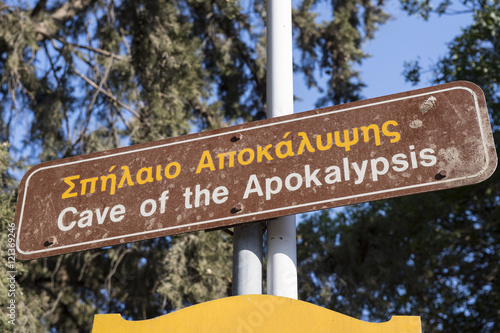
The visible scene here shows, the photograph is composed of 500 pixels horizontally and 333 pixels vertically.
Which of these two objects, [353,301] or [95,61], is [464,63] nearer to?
[353,301]

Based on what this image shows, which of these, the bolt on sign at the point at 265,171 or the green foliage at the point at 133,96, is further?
the green foliage at the point at 133,96

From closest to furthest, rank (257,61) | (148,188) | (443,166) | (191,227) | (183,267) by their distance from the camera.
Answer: (443,166) → (191,227) → (148,188) → (183,267) → (257,61)

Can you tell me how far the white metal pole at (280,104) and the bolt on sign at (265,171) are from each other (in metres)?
0.13

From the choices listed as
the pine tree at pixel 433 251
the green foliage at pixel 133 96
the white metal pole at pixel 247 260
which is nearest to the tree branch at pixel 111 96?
the green foliage at pixel 133 96

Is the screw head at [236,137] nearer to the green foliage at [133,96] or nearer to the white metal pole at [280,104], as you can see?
the white metal pole at [280,104]

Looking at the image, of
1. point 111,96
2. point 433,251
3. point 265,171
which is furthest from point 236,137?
point 433,251

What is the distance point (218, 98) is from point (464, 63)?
14.0ft

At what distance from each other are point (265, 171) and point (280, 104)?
375mm

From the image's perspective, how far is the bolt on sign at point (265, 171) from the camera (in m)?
2.08

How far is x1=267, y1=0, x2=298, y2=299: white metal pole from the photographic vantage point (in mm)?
2137

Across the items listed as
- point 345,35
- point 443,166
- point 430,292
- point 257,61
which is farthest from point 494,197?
point 443,166

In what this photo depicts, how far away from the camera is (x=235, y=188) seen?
2.22m

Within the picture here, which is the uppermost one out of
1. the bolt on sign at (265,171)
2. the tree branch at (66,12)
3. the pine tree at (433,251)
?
the tree branch at (66,12)

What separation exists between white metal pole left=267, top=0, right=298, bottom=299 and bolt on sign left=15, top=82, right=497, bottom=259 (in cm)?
13
